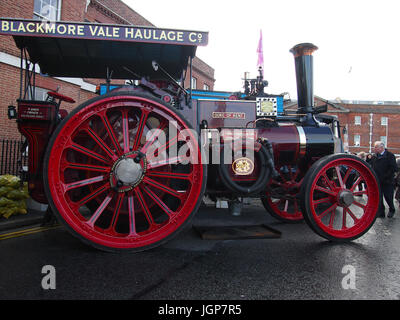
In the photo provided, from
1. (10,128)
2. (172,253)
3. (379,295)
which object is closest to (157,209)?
(172,253)

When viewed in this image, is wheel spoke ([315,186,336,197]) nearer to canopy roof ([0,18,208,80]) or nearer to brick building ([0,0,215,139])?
canopy roof ([0,18,208,80])

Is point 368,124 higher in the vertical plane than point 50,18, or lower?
higher

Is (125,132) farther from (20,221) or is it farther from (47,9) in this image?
(47,9)

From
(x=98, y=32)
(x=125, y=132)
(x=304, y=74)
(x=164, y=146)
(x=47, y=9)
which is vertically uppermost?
(x=47, y=9)

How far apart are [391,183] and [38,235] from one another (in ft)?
20.8

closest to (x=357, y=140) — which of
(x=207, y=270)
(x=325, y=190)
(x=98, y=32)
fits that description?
(x=325, y=190)

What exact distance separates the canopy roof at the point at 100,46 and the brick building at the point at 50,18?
20.0 ft

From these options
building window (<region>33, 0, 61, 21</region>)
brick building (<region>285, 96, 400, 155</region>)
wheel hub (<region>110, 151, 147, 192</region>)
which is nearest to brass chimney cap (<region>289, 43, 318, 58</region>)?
wheel hub (<region>110, 151, 147, 192</region>)

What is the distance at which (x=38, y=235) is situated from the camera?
345cm

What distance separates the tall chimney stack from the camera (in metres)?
4.04

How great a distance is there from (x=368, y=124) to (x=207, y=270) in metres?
49.6

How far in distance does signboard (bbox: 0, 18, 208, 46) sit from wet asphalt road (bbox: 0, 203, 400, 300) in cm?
199

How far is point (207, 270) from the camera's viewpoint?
2.36m

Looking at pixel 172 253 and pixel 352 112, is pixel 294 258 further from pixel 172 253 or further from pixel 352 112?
pixel 352 112
